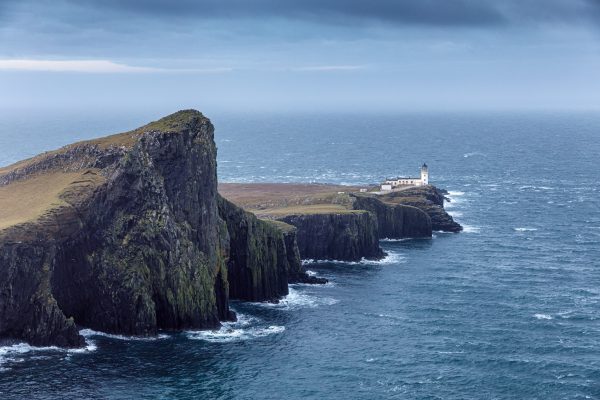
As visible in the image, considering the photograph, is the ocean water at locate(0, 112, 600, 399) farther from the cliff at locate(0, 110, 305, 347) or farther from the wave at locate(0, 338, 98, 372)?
the cliff at locate(0, 110, 305, 347)

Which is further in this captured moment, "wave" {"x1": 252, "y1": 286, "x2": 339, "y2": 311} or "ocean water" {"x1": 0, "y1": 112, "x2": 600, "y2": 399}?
"wave" {"x1": 252, "y1": 286, "x2": 339, "y2": 311}

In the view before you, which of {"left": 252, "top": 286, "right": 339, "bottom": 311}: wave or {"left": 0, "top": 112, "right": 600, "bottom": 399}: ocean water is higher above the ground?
{"left": 252, "top": 286, "right": 339, "bottom": 311}: wave

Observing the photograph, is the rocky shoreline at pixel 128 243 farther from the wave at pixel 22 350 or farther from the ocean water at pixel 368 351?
the ocean water at pixel 368 351

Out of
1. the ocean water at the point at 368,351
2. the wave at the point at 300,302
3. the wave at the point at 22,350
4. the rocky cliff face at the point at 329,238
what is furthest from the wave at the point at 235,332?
the rocky cliff face at the point at 329,238

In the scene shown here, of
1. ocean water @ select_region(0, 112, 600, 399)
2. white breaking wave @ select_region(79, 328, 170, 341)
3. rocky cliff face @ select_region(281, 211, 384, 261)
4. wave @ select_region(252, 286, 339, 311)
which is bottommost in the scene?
ocean water @ select_region(0, 112, 600, 399)

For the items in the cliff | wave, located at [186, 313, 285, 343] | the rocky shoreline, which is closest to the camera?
the cliff

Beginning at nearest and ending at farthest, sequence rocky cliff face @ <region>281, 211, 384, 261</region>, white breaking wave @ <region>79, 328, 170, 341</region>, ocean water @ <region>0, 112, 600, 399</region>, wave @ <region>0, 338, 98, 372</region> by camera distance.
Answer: ocean water @ <region>0, 112, 600, 399</region> → wave @ <region>0, 338, 98, 372</region> → white breaking wave @ <region>79, 328, 170, 341</region> → rocky cliff face @ <region>281, 211, 384, 261</region>

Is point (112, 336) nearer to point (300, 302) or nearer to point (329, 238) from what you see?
point (300, 302)

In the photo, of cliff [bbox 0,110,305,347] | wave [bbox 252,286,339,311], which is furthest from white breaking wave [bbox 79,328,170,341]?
wave [bbox 252,286,339,311]
